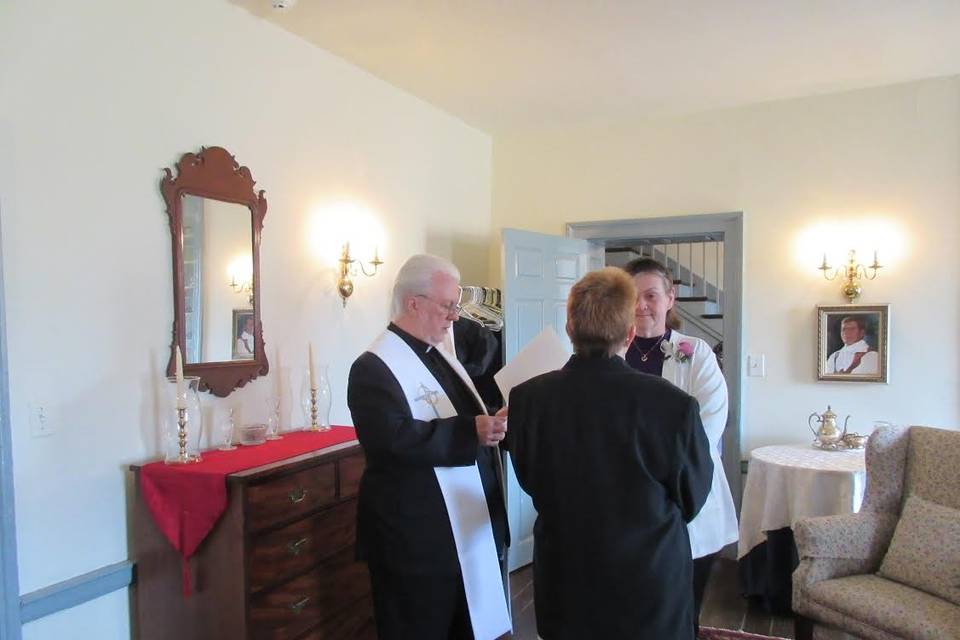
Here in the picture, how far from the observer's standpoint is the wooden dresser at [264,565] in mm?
2039

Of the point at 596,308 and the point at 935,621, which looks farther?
the point at 935,621

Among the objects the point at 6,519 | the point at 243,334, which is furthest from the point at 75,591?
the point at 243,334

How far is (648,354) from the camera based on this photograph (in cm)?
225

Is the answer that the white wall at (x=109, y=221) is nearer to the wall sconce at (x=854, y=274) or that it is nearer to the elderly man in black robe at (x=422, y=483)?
the elderly man in black robe at (x=422, y=483)

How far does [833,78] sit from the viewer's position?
3.41 m

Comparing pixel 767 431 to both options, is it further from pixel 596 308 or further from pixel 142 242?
pixel 142 242

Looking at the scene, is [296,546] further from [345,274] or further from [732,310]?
[732,310]

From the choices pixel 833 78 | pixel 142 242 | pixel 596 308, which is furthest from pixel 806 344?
pixel 142 242

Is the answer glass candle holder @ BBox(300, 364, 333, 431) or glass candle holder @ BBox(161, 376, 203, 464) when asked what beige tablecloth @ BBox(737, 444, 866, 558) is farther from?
glass candle holder @ BBox(161, 376, 203, 464)

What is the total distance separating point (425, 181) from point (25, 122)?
7.08ft

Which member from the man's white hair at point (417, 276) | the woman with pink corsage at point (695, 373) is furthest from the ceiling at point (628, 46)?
the man's white hair at point (417, 276)

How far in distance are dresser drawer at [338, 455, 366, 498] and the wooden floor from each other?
106cm

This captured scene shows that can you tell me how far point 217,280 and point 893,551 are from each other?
8.70 feet

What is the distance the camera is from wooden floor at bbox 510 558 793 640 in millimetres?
2973
